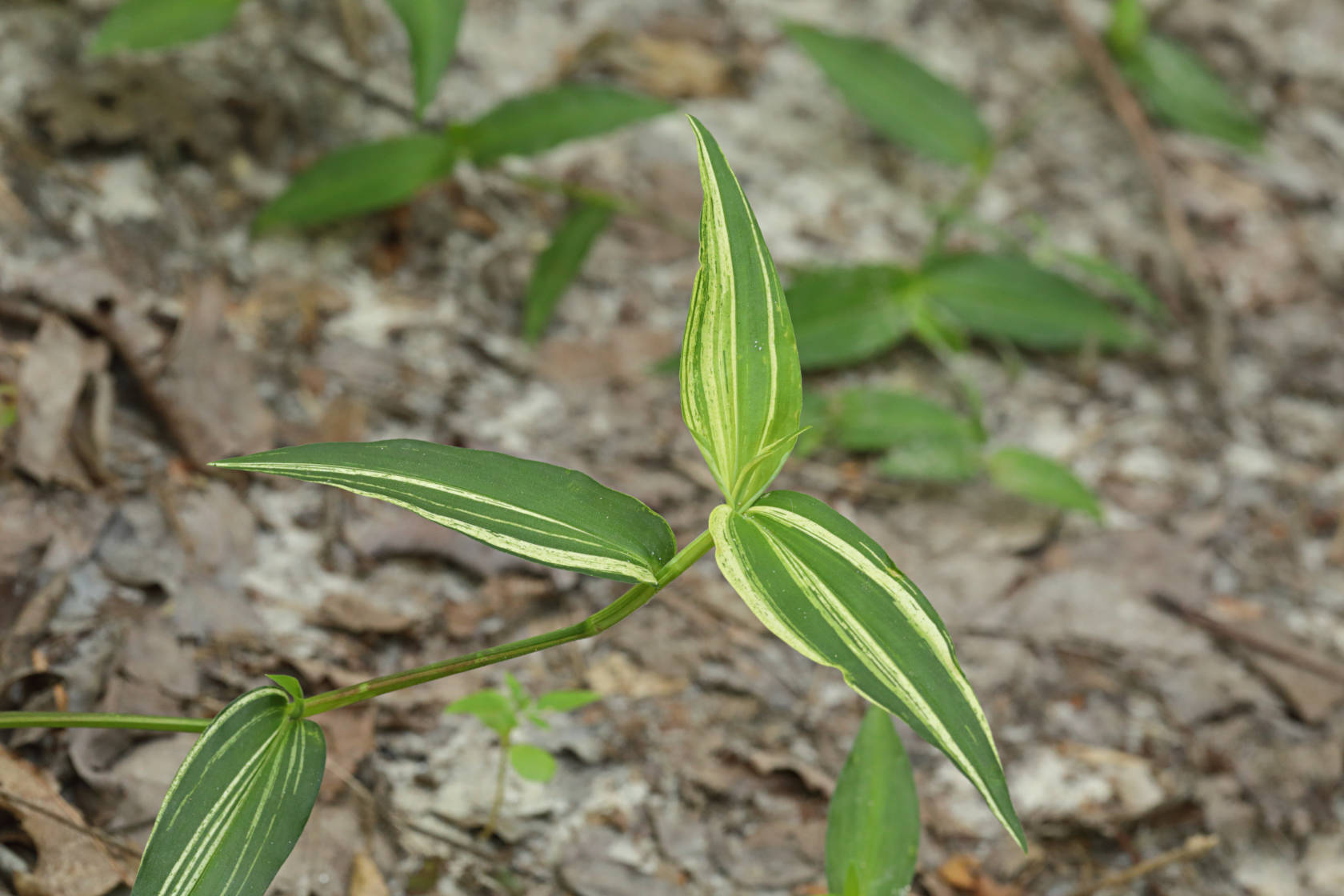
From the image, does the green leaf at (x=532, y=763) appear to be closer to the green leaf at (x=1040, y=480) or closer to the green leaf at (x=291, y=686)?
the green leaf at (x=291, y=686)

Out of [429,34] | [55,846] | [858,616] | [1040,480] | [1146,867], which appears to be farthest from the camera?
[1040,480]

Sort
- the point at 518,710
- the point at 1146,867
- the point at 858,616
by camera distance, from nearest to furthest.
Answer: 1. the point at 858,616
2. the point at 518,710
3. the point at 1146,867

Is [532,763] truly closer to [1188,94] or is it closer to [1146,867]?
[1146,867]

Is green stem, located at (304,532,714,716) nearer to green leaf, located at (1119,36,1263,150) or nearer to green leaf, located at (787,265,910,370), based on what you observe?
green leaf, located at (787,265,910,370)

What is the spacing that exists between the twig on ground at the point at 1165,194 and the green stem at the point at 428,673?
1518 mm

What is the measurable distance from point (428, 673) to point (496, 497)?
0.16m

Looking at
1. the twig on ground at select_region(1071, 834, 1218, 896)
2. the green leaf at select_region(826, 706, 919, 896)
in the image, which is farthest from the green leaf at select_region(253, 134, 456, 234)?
the twig on ground at select_region(1071, 834, 1218, 896)

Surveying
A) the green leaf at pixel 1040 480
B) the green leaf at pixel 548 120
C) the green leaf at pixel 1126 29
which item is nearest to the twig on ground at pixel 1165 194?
the green leaf at pixel 1126 29

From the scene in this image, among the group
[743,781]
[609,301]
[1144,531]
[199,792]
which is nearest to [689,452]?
[609,301]

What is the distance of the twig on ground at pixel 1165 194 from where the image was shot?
2023 mm

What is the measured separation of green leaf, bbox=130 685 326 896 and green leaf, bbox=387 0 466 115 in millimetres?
895

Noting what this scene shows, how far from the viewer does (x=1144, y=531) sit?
5.61 feet

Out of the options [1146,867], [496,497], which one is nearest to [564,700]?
[496,497]

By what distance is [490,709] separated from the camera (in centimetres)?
106
